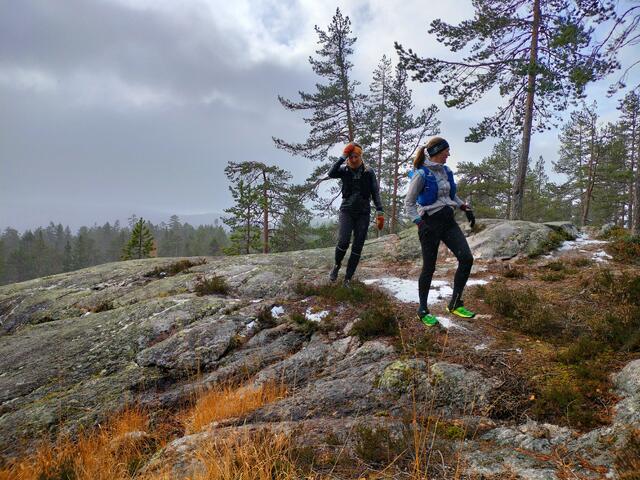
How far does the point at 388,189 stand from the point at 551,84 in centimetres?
2061

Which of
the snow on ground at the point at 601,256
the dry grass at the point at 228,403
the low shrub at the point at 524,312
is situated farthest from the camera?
the snow on ground at the point at 601,256

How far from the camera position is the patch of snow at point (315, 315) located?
5.50m

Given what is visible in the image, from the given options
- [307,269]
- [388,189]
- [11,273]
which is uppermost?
[388,189]

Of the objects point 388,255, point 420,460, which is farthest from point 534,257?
point 420,460

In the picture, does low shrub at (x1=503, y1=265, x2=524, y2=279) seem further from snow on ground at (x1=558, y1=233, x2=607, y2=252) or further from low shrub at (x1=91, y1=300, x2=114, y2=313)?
low shrub at (x1=91, y1=300, x2=114, y2=313)

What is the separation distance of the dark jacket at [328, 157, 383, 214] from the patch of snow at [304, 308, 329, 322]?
75.7 inches

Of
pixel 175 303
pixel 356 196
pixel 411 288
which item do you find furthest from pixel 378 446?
pixel 175 303

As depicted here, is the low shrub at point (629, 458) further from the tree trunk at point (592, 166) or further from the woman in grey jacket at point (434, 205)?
the tree trunk at point (592, 166)

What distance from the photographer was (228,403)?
3354 mm

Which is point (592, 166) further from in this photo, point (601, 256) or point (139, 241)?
point (139, 241)

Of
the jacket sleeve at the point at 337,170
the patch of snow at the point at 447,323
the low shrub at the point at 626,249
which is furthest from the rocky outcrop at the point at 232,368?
the jacket sleeve at the point at 337,170

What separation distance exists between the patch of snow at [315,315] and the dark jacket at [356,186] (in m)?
1.92

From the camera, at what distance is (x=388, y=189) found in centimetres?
3194

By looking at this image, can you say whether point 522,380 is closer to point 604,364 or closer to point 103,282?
point 604,364
